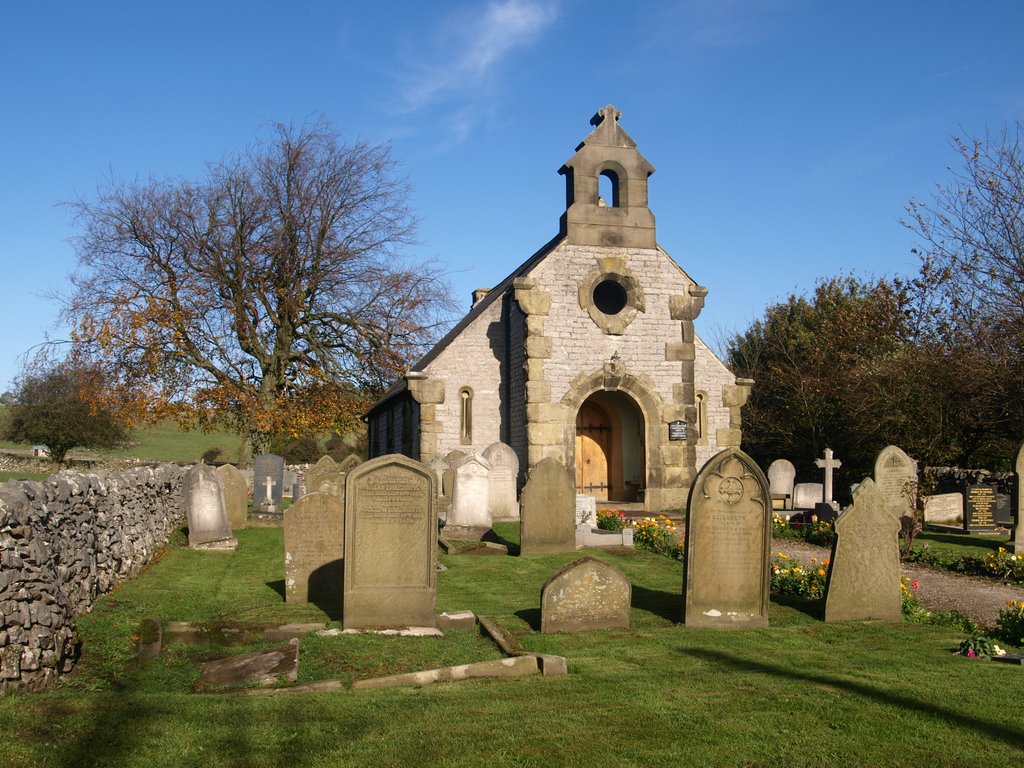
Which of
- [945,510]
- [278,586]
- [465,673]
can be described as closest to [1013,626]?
[465,673]

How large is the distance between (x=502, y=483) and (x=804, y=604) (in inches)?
371

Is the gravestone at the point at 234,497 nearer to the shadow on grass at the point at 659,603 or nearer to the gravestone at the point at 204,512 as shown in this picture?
the gravestone at the point at 204,512

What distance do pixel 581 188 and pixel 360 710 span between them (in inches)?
729

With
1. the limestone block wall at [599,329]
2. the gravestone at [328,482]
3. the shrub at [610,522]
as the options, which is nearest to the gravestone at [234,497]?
the gravestone at [328,482]

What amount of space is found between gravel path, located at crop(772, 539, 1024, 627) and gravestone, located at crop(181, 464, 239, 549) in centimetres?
961

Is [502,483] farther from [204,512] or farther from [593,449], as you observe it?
[204,512]

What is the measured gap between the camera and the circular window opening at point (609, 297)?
23.1m

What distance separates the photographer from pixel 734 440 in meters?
23.6

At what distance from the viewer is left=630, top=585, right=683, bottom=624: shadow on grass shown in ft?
30.7

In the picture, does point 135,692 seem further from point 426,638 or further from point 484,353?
point 484,353

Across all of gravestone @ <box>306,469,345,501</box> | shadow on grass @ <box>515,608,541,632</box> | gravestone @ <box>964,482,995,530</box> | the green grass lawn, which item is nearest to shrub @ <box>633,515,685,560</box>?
gravestone @ <box>306,469,345,501</box>

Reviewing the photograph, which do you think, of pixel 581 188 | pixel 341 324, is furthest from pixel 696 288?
pixel 341 324

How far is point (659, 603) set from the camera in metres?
10.1

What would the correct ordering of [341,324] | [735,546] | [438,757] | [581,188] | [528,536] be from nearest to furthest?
[438,757]
[735,546]
[528,536]
[581,188]
[341,324]
